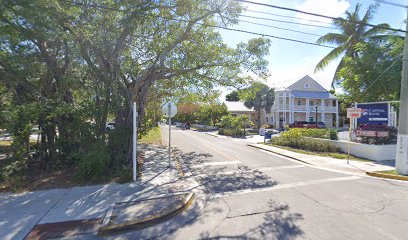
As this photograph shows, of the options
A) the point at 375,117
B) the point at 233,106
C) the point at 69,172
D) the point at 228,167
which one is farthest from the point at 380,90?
the point at 233,106

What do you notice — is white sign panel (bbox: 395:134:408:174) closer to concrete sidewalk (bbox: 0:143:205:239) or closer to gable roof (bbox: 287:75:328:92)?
concrete sidewalk (bbox: 0:143:205:239)

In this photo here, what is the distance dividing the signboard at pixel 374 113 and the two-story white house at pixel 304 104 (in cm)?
2471

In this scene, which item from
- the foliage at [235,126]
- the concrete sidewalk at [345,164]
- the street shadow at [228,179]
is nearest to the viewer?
the street shadow at [228,179]

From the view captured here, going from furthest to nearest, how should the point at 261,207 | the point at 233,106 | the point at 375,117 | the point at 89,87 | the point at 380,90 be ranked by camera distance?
the point at 233,106 → the point at 380,90 → the point at 375,117 → the point at 89,87 → the point at 261,207

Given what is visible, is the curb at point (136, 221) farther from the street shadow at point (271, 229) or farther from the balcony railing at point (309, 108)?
the balcony railing at point (309, 108)

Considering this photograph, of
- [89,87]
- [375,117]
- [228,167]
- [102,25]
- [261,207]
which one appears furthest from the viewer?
[375,117]

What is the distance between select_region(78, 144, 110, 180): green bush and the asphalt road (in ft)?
10.8

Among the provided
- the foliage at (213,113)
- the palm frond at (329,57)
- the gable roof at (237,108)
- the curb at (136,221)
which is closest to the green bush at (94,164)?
the curb at (136,221)

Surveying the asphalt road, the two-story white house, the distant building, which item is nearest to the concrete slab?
the asphalt road

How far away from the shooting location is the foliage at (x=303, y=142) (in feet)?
43.2

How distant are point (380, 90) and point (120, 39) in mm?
16389

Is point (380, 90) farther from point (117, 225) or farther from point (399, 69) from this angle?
point (117, 225)

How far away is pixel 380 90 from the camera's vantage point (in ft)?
48.4

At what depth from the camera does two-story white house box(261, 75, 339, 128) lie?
127 ft
